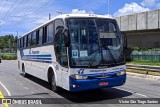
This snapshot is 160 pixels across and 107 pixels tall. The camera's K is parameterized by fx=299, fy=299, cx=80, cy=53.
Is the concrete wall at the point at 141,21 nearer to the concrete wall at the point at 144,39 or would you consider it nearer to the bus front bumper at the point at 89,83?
the concrete wall at the point at 144,39

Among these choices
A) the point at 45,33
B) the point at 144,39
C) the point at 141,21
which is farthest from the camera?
the point at 144,39

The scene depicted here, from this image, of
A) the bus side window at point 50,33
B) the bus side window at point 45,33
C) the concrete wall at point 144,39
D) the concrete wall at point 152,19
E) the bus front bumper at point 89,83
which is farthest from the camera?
the concrete wall at point 144,39

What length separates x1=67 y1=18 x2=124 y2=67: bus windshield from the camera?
1007cm

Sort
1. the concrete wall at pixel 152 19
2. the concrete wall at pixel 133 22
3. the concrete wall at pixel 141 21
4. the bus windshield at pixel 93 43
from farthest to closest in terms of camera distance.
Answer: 1. the concrete wall at pixel 133 22
2. the concrete wall at pixel 141 21
3. the concrete wall at pixel 152 19
4. the bus windshield at pixel 93 43

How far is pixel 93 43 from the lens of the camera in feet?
33.9

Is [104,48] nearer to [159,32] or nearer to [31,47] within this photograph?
[31,47]

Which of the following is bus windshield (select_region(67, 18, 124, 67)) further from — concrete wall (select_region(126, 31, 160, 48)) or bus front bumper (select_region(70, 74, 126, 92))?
concrete wall (select_region(126, 31, 160, 48))

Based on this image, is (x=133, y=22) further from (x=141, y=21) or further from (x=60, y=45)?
(x=60, y=45)

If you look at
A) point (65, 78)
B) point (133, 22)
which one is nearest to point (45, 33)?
point (65, 78)

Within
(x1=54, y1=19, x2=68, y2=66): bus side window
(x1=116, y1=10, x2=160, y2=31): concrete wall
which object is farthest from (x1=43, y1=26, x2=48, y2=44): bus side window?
(x1=116, y1=10, x2=160, y2=31): concrete wall

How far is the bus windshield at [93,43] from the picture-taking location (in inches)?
396

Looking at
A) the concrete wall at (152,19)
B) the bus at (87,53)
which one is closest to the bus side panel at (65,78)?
the bus at (87,53)

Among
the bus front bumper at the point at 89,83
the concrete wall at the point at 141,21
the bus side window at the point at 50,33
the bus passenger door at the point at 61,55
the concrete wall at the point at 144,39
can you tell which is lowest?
the bus front bumper at the point at 89,83

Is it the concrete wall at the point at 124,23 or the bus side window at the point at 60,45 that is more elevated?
the concrete wall at the point at 124,23
